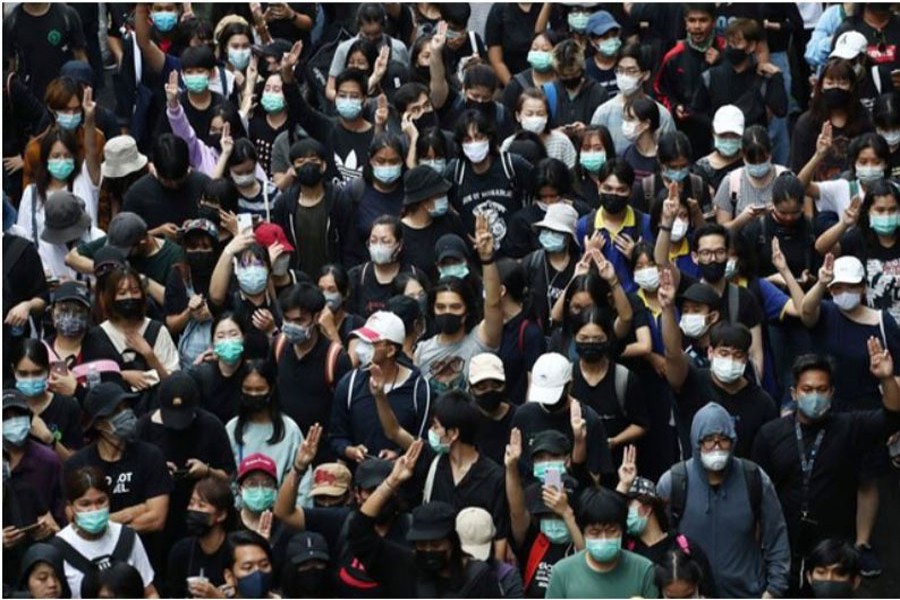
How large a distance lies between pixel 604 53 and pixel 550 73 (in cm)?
58

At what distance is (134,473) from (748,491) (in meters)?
3.62

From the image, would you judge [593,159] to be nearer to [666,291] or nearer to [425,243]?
[425,243]

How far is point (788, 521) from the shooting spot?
61.8 ft

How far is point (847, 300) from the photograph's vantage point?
19.7 m

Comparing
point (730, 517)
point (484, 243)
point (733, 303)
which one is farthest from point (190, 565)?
point (733, 303)

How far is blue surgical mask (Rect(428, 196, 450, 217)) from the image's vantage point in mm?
20812

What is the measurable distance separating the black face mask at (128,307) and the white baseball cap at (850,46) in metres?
5.90

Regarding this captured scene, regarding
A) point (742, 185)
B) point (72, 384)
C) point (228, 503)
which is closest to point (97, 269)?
point (72, 384)

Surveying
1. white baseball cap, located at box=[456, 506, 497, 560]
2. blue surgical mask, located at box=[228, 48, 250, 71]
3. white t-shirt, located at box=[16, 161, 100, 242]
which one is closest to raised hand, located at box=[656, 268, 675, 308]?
white baseball cap, located at box=[456, 506, 497, 560]

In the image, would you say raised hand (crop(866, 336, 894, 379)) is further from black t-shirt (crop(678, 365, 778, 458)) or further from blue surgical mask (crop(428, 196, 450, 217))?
blue surgical mask (crop(428, 196, 450, 217))

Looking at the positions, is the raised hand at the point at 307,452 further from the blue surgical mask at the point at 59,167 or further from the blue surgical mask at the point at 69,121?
the blue surgical mask at the point at 69,121

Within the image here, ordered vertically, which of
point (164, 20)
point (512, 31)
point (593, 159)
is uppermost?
point (593, 159)

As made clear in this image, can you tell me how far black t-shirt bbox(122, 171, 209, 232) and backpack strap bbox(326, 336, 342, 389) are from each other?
247 centimetres

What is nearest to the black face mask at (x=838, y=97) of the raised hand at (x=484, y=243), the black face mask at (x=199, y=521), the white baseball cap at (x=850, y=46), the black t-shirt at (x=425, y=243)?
the white baseball cap at (x=850, y=46)
